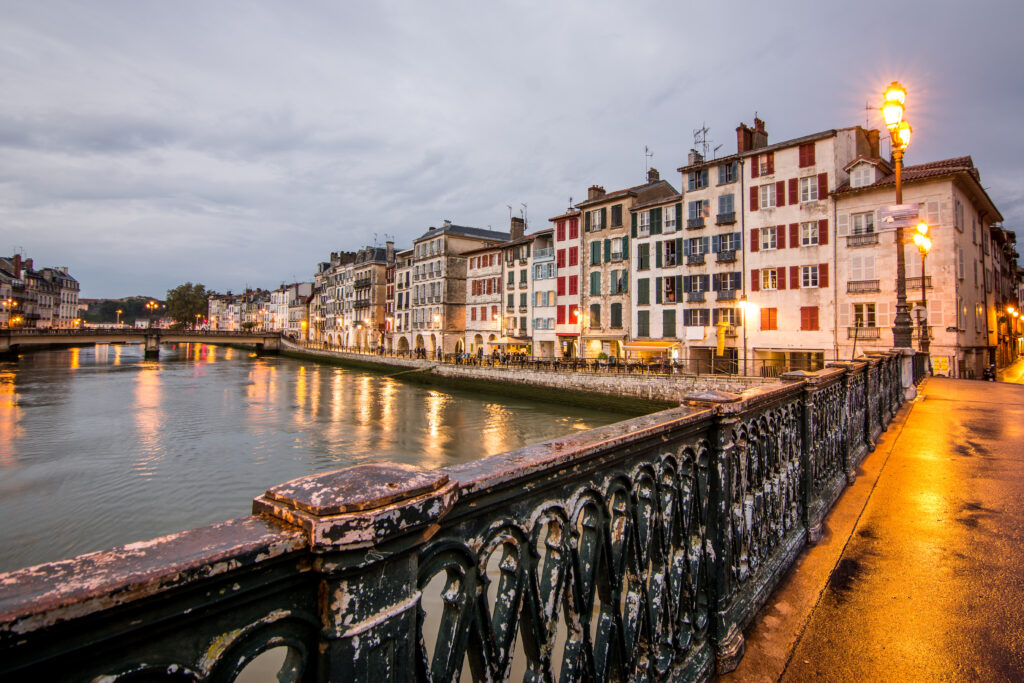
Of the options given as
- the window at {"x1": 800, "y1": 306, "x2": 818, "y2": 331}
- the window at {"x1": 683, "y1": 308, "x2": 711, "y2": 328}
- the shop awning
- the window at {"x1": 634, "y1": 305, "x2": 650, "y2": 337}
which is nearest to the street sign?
the window at {"x1": 800, "y1": 306, "x2": 818, "y2": 331}

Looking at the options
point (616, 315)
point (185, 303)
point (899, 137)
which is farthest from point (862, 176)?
point (185, 303)

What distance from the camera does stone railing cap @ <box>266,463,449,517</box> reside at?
1.17 meters

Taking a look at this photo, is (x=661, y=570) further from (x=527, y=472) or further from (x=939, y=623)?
(x=939, y=623)

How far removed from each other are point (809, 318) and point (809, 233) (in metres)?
4.81

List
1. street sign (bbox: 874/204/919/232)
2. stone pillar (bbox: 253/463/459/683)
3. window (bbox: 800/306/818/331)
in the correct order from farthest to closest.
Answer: window (bbox: 800/306/818/331) → street sign (bbox: 874/204/919/232) → stone pillar (bbox: 253/463/459/683)

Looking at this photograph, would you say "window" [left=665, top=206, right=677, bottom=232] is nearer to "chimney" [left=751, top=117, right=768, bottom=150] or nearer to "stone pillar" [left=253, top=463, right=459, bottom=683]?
"chimney" [left=751, top=117, right=768, bottom=150]

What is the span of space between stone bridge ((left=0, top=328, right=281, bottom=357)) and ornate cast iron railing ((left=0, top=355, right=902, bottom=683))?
7683 centimetres

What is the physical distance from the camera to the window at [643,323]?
3725cm

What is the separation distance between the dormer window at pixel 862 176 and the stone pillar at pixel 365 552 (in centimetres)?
3412

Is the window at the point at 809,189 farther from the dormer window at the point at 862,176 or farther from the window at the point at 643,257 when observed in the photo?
the window at the point at 643,257

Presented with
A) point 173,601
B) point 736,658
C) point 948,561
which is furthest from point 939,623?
point 173,601

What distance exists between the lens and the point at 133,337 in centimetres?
7469

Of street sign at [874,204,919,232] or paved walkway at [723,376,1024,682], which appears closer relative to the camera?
paved walkway at [723,376,1024,682]

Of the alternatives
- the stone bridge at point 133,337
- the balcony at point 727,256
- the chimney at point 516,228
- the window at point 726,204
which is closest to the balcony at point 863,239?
the balcony at point 727,256
